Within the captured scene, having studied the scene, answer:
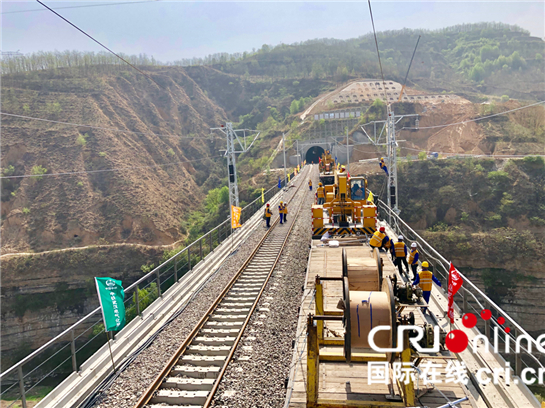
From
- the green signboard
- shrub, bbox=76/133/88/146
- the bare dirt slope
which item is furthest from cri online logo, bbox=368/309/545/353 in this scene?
shrub, bbox=76/133/88/146

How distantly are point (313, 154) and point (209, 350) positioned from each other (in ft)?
230

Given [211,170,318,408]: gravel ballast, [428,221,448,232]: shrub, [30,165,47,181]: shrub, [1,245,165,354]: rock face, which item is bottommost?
[1,245,165,354]: rock face

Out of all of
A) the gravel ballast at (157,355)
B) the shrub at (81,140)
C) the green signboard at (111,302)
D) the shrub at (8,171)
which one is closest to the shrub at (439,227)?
the gravel ballast at (157,355)

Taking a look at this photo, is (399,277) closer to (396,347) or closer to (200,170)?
(396,347)

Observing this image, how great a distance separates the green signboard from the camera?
718 centimetres

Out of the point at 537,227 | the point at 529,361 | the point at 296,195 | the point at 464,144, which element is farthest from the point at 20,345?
the point at 464,144

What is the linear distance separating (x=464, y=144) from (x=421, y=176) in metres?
19.1

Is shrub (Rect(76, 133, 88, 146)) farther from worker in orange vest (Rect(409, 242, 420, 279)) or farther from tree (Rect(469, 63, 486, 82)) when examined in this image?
tree (Rect(469, 63, 486, 82))

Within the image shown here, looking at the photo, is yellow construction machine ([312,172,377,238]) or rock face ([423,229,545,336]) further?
rock face ([423,229,545,336])

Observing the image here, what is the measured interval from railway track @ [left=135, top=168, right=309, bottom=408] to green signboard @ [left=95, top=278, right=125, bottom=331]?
4.85 feet

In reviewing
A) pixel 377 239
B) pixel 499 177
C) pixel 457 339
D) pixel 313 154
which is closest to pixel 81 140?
pixel 313 154

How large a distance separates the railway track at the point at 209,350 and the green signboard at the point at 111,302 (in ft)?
4.85

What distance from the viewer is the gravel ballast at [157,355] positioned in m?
6.52

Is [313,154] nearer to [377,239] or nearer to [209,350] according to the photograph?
[377,239]
